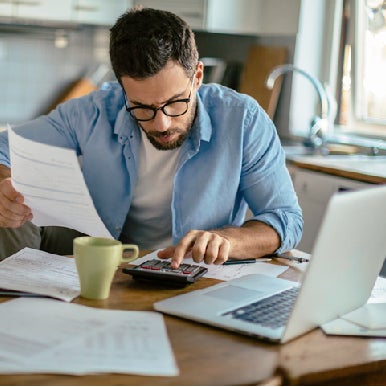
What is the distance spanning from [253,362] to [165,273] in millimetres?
401

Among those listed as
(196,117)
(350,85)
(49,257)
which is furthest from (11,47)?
(49,257)

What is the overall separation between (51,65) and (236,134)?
261 centimetres

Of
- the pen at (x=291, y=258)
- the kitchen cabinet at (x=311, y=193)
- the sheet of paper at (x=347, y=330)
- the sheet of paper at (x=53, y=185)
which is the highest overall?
the sheet of paper at (x=53, y=185)

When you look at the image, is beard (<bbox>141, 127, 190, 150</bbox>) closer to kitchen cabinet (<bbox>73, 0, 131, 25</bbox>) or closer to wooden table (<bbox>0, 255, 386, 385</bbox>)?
wooden table (<bbox>0, 255, 386, 385</bbox>)

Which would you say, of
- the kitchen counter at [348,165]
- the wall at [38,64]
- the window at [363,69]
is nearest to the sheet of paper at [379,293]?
the kitchen counter at [348,165]

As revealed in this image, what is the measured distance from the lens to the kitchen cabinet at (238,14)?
4.37 metres

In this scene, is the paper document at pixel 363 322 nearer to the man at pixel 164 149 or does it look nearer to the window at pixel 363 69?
the man at pixel 164 149

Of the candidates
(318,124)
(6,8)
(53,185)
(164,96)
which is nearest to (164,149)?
(164,96)

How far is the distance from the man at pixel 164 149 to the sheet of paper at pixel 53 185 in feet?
1.10

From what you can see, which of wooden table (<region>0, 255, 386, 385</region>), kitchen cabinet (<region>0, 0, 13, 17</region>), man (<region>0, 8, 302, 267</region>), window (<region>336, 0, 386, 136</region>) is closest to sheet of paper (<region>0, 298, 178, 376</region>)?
wooden table (<region>0, 255, 386, 385</region>)

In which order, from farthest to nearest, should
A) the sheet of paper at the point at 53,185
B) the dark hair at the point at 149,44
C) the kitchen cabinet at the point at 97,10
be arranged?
1. the kitchen cabinet at the point at 97,10
2. the dark hair at the point at 149,44
3. the sheet of paper at the point at 53,185

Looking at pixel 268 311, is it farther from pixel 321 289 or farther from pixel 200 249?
pixel 200 249

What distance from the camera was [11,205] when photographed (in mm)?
1725

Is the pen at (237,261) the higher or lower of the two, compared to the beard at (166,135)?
lower
